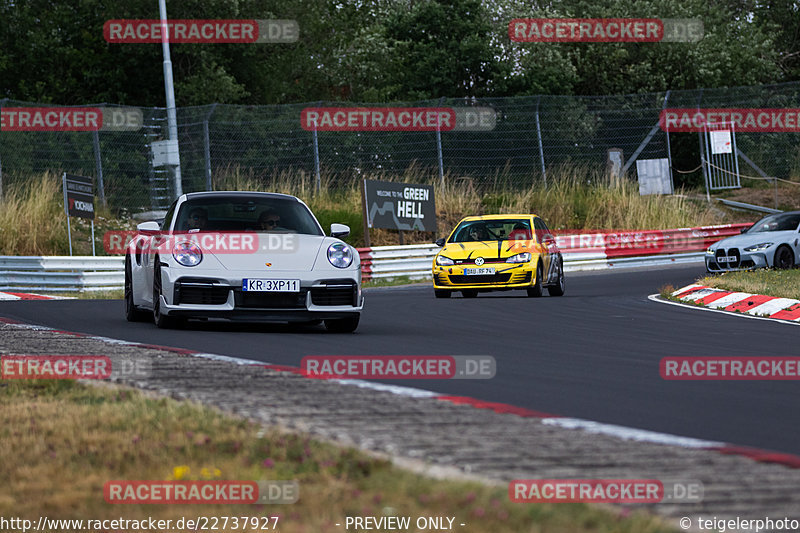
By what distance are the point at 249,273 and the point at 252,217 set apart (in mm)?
1340

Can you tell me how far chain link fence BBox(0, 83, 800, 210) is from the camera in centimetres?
2572

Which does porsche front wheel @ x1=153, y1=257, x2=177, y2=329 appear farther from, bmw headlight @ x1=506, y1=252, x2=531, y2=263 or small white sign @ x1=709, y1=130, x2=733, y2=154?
small white sign @ x1=709, y1=130, x2=733, y2=154

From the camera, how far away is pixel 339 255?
1117cm

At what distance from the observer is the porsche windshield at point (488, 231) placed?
18.7 metres

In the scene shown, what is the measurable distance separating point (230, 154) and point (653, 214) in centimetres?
1131

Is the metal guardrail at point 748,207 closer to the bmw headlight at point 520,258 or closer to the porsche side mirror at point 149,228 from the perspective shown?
the bmw headlight at point 520,258

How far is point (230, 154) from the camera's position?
26.7 meters

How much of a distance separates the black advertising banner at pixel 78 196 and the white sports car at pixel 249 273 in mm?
11789

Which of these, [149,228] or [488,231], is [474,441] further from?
[488,231]

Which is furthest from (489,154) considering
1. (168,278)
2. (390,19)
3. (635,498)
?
(635,498)

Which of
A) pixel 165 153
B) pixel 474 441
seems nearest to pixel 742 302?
pixel 474 441

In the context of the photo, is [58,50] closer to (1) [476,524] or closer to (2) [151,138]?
(2) [151,138]

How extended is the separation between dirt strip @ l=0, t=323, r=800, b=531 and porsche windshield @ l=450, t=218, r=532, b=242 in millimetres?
11870

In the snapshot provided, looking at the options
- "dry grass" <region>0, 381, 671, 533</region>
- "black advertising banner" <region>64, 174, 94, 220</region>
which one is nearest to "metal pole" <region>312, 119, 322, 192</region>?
"black advertising banner" <region>64, 174, 94, 220</region>
